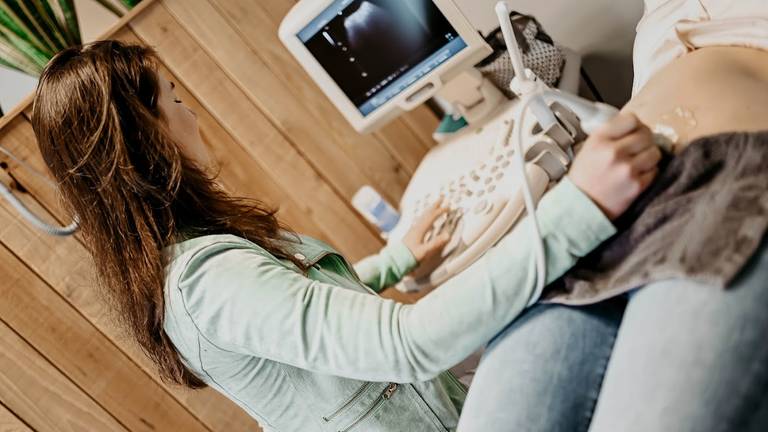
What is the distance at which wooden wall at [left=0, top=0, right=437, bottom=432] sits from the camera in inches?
55.7

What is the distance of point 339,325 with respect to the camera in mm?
791

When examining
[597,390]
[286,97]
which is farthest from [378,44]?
[597,390]

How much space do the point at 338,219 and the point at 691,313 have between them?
1181mm

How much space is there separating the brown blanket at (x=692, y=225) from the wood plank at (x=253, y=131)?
101 cm

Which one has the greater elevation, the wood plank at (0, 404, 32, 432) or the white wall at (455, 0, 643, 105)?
the wood plank at (0, 404, 32, 432)

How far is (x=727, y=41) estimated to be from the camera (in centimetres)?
88

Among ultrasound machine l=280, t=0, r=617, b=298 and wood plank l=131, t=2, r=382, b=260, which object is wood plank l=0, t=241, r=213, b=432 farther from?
ultrasound machine l=280, t=0, r=617, b=298

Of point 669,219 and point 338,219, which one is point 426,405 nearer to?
point 669,219

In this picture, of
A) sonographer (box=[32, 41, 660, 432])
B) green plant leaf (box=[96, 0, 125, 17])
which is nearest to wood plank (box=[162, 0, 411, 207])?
green plant leaf (box=[96, 0, 125, 17])

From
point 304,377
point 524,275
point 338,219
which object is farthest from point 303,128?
point 524,275

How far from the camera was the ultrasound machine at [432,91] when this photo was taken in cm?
121

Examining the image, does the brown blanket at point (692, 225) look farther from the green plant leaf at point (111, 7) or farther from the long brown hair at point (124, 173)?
the green plant leaf at point (111, 7)

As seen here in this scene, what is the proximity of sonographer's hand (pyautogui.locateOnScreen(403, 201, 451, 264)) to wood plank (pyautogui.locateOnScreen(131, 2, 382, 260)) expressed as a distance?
0.38 meters

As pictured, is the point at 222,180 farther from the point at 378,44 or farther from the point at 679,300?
the point at 679,300
